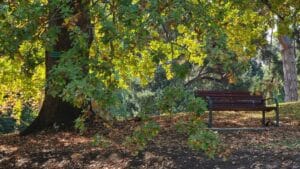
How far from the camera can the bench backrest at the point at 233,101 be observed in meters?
11.8

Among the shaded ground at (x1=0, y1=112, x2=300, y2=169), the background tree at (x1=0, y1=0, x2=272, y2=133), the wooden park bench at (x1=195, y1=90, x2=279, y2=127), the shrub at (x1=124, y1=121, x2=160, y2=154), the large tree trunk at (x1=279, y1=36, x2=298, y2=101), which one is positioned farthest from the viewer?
the large tree trunk at (x1=279, y1=36, x2=298, y2=101)

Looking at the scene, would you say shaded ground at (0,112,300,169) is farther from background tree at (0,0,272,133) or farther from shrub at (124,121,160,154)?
background tree at (0,0,272,133)

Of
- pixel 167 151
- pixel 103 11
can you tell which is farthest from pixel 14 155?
pixel 103 11

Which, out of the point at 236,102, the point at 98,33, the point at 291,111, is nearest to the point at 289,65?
the point at 291,111

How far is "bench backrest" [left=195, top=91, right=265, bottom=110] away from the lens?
1178cm

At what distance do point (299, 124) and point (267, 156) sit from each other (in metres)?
3.96

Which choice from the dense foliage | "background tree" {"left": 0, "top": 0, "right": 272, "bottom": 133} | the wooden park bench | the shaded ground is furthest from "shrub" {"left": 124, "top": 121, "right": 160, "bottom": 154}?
the wooden park bench

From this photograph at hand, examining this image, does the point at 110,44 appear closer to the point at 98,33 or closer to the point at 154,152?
the point at 98,33

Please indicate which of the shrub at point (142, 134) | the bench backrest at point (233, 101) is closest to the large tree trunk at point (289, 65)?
the bench backrest at point (233, 101)

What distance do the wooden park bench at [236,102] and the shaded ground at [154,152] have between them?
0.56 meters

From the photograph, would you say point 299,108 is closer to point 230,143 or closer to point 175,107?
point 230,143

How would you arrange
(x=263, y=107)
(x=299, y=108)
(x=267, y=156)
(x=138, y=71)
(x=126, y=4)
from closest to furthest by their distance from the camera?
(x=126, y=4) → (x=267, y=156) → (x=263, y=107) → (x=138, y=71) → (x=299, y=108)

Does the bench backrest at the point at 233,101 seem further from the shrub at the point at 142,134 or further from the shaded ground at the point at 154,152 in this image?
the shrub at the point at 142,134

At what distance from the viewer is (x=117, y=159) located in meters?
9.05
